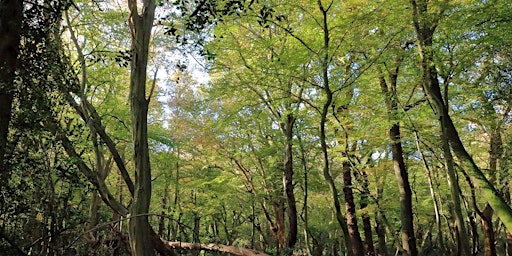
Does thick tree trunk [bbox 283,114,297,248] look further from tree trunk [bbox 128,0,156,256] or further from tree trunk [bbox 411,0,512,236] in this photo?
tree trunk [bbox 128,0,156,256]

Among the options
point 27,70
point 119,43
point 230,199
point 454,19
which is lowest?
point 230,199

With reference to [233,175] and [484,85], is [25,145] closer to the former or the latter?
[484,85]

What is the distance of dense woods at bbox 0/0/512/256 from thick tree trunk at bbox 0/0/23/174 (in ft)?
0.04

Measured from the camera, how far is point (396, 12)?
6.39 metres

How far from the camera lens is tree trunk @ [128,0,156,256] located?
364 centimetres

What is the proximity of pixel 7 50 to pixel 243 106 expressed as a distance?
853cm

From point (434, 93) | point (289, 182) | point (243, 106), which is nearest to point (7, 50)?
point (434, 93)

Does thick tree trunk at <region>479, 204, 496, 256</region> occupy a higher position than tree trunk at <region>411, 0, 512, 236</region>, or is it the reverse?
tree trunk at <region>411, 0, 512, 236</region>

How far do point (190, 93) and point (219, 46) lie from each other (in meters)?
6.55

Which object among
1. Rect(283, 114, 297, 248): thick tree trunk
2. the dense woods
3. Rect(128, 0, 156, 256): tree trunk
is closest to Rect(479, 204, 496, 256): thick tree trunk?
the dense woods

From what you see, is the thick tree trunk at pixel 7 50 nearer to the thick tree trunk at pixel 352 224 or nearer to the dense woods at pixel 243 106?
the dense woods at pixel 243 106

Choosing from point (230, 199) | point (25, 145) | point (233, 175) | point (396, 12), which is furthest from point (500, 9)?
point (230, 199)

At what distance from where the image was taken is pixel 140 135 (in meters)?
3.72

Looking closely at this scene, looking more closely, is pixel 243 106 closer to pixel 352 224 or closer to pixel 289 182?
pixel 289 182
